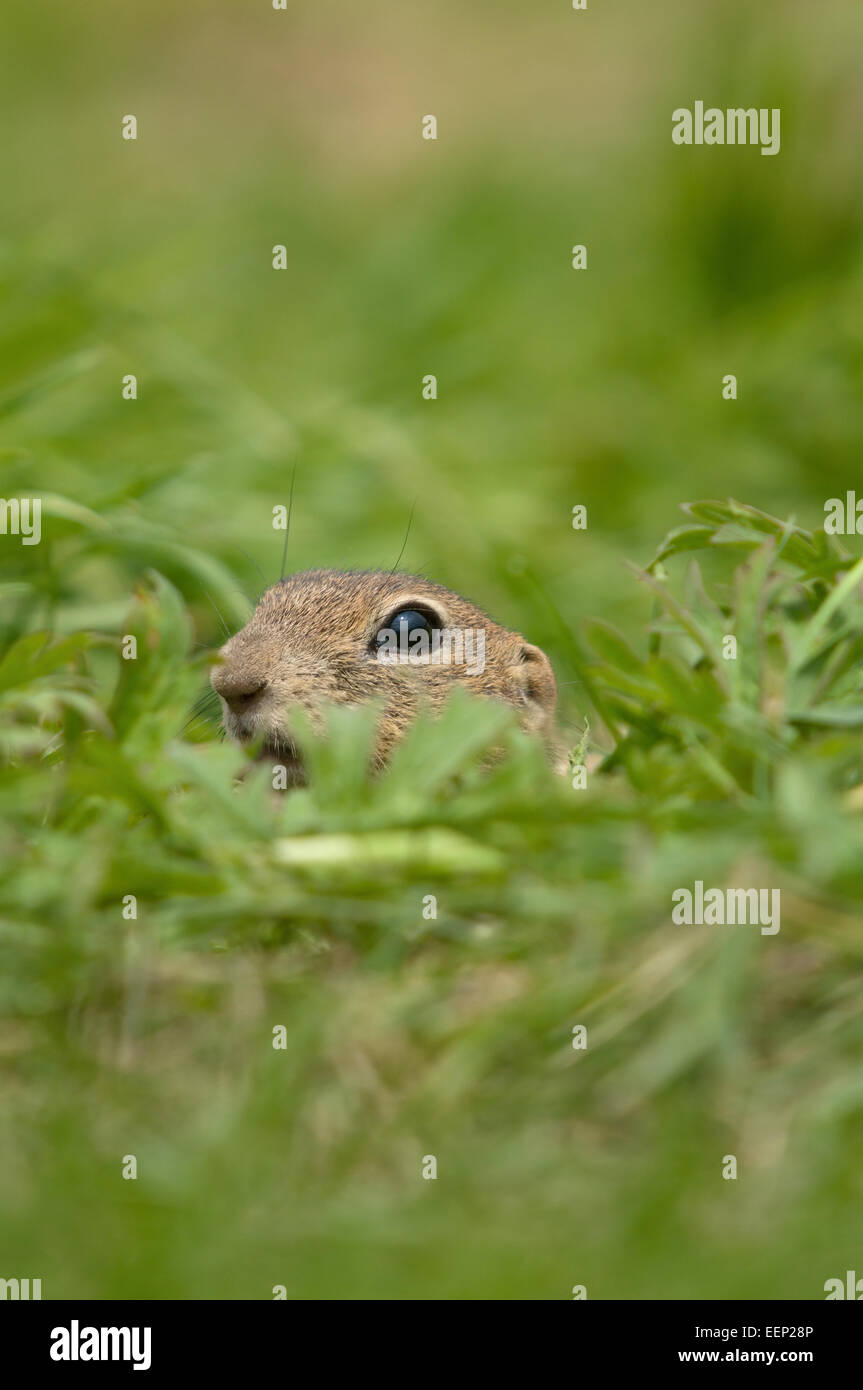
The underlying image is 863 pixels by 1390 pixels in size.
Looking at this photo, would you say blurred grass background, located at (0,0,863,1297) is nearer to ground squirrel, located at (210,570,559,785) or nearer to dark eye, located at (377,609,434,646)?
ground squirrel, located at (210,570,559,785)

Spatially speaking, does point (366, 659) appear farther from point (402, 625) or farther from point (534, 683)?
point (534, 683)

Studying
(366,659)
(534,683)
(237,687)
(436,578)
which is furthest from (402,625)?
(436,578)

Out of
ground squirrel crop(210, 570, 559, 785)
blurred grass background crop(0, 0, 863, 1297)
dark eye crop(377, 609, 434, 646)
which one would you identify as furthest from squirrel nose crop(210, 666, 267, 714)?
dark eye crop(377, 609, 434, 646)

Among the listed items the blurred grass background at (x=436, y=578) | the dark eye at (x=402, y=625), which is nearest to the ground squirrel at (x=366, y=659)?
the dark eye at (x=402, y=625)

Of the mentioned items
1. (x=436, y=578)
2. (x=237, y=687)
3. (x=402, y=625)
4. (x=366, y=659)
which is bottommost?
(x=237, y=687)

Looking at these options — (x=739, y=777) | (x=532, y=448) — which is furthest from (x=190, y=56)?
(x=739, y=777)

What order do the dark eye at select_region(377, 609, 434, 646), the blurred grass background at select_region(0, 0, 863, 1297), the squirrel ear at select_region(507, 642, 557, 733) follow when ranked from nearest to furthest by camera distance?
the blurred grass background at select_region(0, 0, 863, 1297)
the dark eye at select_region(377, 609, 434, 646)
the squirrel ear at select_region(507, 642, 557, 733)
